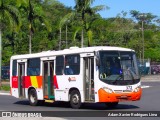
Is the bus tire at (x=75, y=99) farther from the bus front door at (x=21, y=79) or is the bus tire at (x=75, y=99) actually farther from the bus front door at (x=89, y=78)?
the bus front door at (x=21, y=79)

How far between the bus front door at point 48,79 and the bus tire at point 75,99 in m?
1.86

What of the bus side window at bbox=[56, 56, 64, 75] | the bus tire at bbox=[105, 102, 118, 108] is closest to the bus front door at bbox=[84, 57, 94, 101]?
the bus tire at bbox=[105, 102, 118, 108]

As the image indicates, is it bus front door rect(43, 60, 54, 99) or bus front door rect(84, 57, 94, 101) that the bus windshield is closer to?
bus front door rect(84, 57, 94, 101)

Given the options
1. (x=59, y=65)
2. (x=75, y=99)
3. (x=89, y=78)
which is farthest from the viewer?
(x=59, y=65)

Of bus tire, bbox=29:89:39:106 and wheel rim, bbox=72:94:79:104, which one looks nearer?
wheel rim, bbox=72:94:79:104

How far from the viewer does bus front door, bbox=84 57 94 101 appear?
1962 cm

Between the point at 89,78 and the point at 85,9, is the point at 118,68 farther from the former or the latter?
the point at 85,9

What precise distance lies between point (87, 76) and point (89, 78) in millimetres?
173

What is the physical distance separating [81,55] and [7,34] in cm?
4950

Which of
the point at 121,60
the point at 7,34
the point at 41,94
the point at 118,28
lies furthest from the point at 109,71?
the point at 118,28

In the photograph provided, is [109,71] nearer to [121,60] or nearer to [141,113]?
[121,60]

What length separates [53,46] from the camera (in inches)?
3159

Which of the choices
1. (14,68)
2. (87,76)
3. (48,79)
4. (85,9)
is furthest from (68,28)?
(87,76)

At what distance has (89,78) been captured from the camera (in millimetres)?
19781
